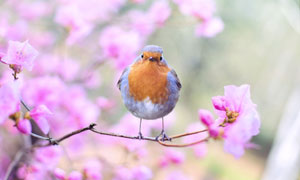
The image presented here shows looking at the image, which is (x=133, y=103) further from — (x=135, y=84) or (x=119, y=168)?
(x=119, y=168)

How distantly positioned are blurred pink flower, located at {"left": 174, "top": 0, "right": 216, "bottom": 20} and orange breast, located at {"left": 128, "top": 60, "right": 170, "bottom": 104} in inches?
35.2

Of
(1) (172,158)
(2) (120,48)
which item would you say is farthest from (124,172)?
(2) (120,48)

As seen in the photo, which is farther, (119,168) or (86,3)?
(86,3)

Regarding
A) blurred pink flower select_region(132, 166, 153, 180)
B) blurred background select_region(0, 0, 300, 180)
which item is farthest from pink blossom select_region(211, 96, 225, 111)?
blurred background select_region(0, 0, 300, 180)

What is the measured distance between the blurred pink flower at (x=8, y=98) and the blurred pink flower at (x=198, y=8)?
116 cm

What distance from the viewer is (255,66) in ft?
20.8

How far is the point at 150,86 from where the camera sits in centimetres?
80

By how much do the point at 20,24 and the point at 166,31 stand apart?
10.4ft

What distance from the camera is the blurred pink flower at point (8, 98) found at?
65 cm

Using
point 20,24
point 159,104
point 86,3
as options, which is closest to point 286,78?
point 86,3

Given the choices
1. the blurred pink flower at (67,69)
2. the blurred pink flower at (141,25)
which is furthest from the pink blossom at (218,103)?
the blurred pink flower at (67,69)

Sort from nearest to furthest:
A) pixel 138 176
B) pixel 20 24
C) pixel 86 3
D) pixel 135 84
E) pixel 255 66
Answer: pixel 135 84 < pixel 138 176 < pixel 20 24 < pixel 86 3 < pixel 255 66

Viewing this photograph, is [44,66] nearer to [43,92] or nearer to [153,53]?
[43,92]

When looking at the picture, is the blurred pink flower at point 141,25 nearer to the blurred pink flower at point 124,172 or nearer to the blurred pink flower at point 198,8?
the blurred pink flower at point 198,8
